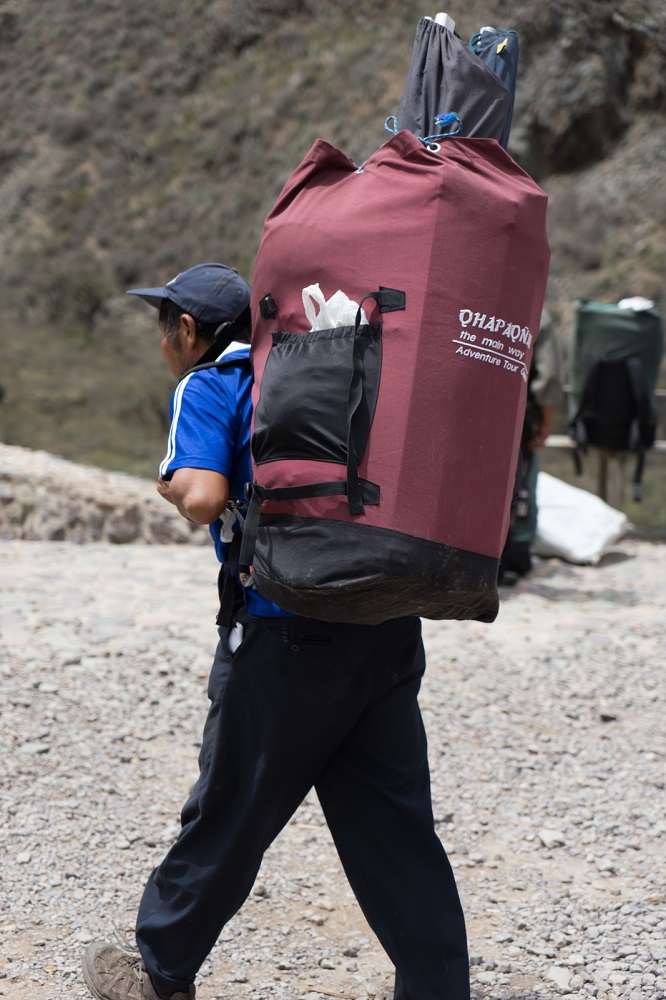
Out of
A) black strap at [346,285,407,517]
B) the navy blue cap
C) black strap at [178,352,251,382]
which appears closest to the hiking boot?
black strap at [346,285,407,517]

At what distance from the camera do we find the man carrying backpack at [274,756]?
2148 mm

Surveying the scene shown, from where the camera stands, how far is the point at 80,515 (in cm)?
755

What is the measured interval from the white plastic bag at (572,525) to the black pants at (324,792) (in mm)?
5392

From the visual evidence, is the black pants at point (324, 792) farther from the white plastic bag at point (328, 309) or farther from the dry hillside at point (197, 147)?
the dry hillside at point (197, 147)

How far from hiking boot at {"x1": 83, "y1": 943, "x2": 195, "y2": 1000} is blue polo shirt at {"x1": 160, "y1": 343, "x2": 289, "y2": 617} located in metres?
0.89

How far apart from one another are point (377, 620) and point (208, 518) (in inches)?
15.3

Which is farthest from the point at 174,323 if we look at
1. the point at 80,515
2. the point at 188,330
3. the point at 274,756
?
the point at 80,515

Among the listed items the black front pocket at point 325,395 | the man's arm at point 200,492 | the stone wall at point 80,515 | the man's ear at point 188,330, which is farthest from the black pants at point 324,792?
the stone wall at point 80,515

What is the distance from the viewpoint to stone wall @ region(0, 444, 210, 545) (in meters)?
7.53

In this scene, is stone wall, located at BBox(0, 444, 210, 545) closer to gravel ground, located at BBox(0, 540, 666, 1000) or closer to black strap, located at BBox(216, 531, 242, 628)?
gravel ground, located at BBox(0, 540, 666, 1000)

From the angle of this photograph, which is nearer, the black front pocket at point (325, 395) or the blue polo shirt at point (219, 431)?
the black front pocket at point (325, 395)

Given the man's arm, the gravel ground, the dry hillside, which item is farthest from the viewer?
the dry hillside

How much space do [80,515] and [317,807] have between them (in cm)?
427

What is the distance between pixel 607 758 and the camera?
420 cm
